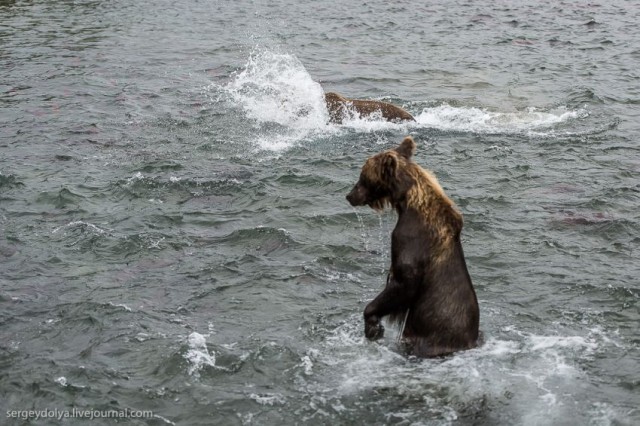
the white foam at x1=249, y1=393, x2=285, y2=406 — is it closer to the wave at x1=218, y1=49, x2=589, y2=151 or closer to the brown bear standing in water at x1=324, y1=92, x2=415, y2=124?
the wave at x1=218, y1=49, x2=589, y2=151

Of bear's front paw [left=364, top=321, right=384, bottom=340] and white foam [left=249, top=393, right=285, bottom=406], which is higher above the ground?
bear's front paw [left=364, top=321, right=384, bottom=340]

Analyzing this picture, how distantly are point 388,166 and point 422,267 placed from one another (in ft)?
2.94

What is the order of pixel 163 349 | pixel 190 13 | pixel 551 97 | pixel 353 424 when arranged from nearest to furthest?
pixel 353 424
pixel 163 349
pixel 551 97
pixel 190 13

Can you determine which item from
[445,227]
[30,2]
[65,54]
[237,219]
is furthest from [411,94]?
[30,2]

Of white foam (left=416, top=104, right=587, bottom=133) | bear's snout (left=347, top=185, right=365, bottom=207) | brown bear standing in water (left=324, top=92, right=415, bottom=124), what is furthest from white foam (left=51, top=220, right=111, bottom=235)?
white foam (left=416, top=104, right=587, bottom=133)

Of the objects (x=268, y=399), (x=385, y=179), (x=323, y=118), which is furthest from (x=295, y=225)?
(x=268, y=399)

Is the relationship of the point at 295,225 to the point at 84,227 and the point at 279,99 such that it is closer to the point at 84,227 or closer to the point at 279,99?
the point at 84,227

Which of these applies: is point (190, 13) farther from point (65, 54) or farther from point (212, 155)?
point (212, 155)

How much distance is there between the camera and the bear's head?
23.8 ft

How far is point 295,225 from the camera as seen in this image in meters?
11.0

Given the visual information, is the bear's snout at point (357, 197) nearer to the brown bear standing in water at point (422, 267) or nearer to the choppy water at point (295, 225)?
the brown bear standing in water at point (422, 267)

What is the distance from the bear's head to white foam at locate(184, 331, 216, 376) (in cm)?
190

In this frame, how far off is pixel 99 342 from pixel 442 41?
14929 millimetres

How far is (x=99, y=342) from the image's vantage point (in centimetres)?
812
